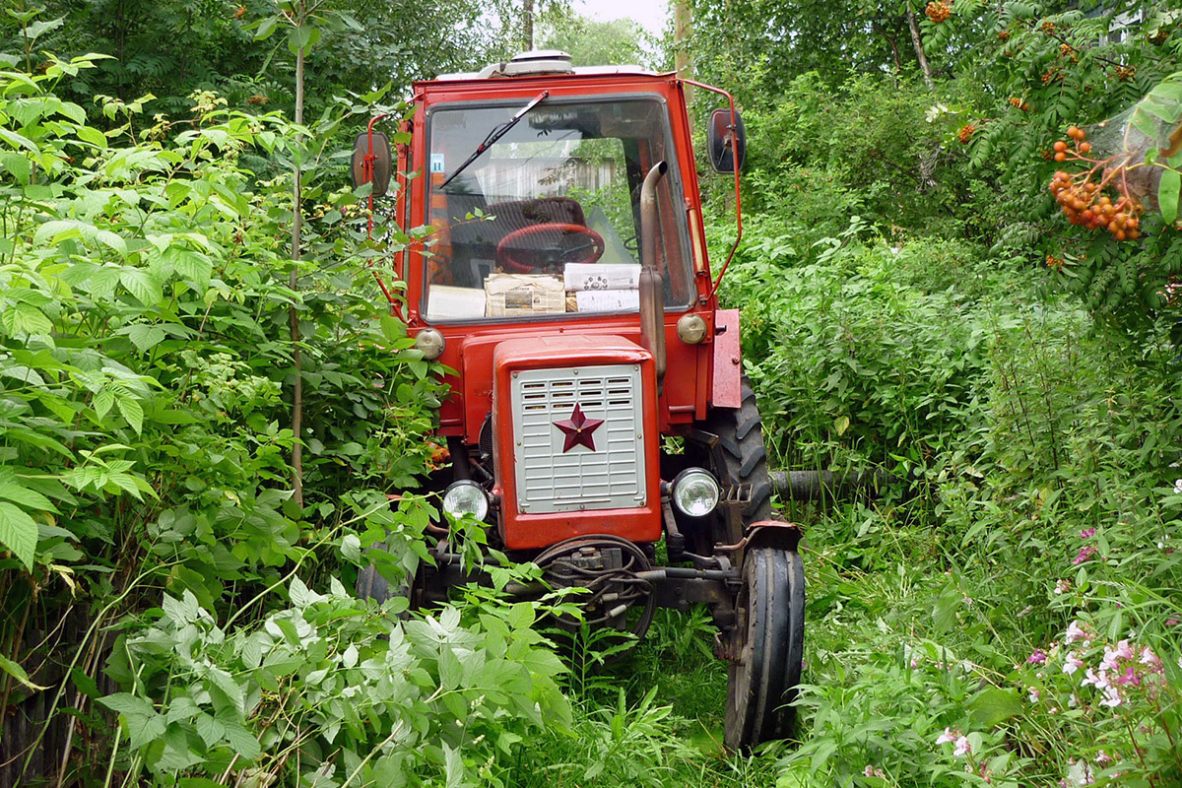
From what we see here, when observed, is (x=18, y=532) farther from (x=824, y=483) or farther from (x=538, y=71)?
(x=824, y=483)

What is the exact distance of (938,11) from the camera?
15.4 ft

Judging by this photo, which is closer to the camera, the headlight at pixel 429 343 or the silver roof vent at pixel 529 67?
the headlight at pixel 429 343

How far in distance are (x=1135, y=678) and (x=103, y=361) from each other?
2.68m

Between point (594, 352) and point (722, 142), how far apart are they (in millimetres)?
1118

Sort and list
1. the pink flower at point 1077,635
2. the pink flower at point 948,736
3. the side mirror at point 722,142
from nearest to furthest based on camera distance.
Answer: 1. the pink flower at point 948,736
2. the pink flower at point 1077,635
3. the side mirror at point 722,142

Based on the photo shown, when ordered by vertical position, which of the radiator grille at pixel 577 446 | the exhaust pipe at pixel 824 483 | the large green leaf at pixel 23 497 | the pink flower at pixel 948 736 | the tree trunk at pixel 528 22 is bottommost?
the pink flower at pixel 948 736

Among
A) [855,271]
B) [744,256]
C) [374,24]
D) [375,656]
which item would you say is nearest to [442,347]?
[375,656]

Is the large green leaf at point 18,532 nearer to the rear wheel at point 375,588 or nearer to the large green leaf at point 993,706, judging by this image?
the rear wheel at point 375,588

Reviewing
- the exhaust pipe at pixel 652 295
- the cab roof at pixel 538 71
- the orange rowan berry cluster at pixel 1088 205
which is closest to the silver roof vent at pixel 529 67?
the cab roof at pixel 538 71

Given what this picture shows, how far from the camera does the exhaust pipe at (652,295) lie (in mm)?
4785

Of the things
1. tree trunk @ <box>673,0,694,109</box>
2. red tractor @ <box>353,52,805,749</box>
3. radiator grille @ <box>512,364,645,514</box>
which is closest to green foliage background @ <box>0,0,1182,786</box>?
red tractor @ <box>353,52,805,749</box>

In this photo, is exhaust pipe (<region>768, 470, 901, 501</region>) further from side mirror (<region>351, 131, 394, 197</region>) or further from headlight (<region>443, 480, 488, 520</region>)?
side mirror (<region>351, 131, 394, 197</region>)

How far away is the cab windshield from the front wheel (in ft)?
4.19

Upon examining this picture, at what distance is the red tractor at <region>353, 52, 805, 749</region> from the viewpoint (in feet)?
14.9
